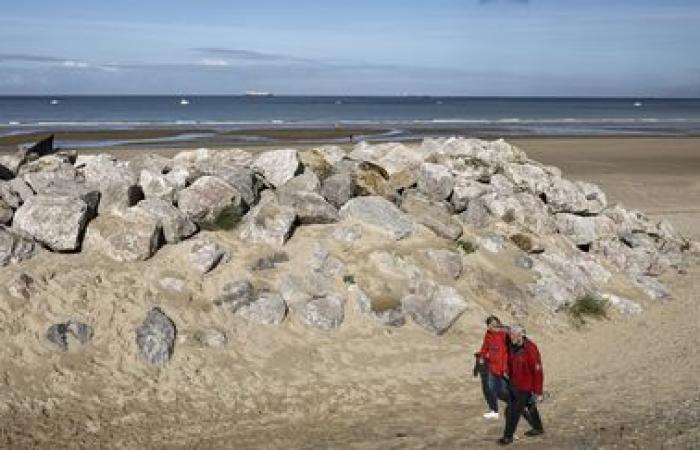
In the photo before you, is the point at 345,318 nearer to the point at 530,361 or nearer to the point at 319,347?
Result: the point at 319,347

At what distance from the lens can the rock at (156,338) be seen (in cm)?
1280

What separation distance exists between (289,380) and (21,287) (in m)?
4.58

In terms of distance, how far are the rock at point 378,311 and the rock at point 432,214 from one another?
2564mm

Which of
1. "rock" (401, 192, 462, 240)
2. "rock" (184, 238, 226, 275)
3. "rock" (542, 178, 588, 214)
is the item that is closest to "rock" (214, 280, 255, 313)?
"rock" (184, 238, 226, 275)

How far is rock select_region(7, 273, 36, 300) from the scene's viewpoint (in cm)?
1316

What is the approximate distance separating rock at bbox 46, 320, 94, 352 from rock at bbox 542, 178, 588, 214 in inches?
457

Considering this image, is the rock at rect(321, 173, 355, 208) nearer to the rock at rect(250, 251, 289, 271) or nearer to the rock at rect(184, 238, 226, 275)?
the rock at rect(250, 251, 289, 271)

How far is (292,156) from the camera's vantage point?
17578mm

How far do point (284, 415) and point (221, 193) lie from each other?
5.19 m

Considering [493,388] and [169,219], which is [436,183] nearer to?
[169,219]

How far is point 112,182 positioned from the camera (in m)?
15.5

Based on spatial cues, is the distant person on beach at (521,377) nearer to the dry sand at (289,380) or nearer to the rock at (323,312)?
the dry sand at (289,380)

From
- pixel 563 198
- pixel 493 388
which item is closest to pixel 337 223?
pixel 493 388

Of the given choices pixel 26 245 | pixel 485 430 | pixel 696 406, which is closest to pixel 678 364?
pixel 696 406
